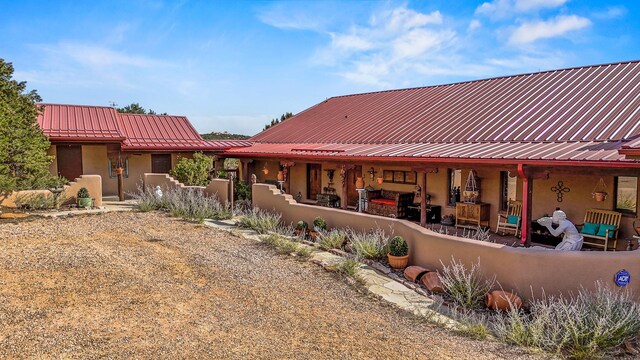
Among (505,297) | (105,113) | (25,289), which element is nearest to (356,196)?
(505,297)

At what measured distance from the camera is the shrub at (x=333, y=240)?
36.2 feet

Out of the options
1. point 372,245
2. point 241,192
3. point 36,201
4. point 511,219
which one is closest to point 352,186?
point 241,192

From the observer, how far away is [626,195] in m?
10.5

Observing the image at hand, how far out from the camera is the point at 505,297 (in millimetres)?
7289

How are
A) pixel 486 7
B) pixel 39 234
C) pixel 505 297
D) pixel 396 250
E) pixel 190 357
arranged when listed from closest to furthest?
pixel 190 357 < pixel 505 297 < pixel 396 250 < pixel 39 234 < pixel 486 7

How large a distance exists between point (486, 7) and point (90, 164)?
17.6m

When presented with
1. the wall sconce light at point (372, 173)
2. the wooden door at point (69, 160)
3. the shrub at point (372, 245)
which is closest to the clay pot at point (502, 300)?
the shrub at point (372, 245)

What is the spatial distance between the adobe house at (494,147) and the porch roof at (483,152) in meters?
0.03

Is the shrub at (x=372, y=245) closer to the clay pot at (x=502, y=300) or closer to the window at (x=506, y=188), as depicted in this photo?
the clay pot at (x=502, y=300)

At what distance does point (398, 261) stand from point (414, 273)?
2.31ft

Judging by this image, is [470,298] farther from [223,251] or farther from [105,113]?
[105,113]

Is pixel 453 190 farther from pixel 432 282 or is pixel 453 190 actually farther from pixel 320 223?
pixel 432 282

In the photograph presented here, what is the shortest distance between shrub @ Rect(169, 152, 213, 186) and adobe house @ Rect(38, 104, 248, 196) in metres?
1.81

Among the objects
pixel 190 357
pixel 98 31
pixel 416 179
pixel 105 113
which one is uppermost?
pixel 98 31
